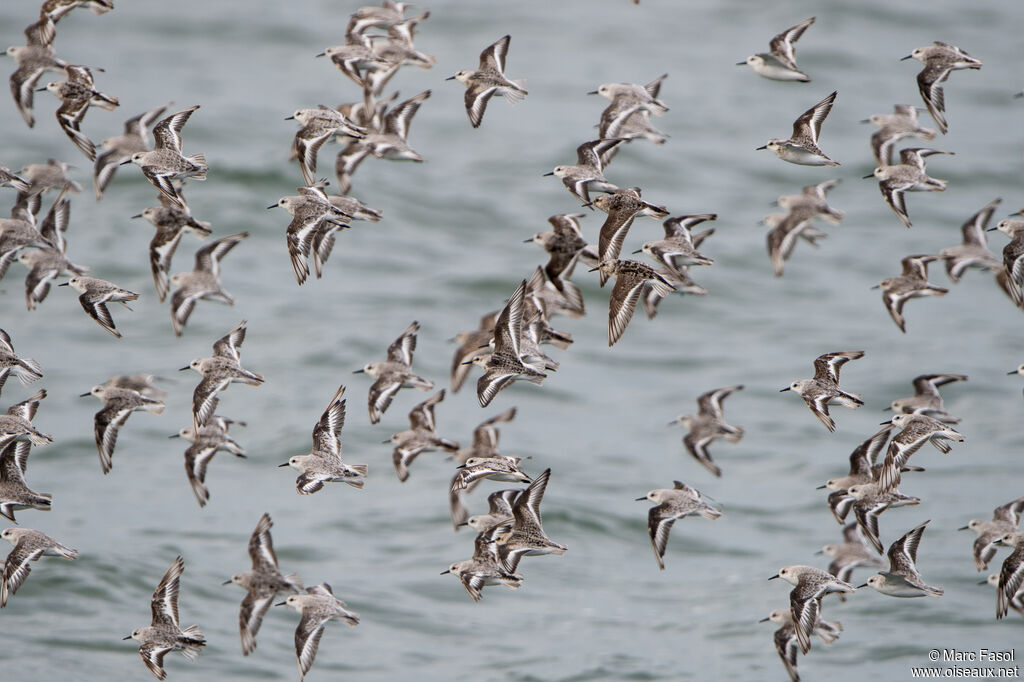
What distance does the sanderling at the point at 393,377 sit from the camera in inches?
385

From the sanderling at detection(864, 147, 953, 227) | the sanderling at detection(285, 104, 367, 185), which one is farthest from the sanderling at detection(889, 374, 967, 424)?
the sanderling at detection(285, 104, 367, 185)

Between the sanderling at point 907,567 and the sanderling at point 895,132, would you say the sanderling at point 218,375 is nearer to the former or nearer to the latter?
the sanderling at point 907,567

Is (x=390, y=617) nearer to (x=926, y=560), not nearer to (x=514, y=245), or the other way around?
(x=926, y=560)

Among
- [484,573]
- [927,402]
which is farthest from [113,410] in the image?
[927,402]

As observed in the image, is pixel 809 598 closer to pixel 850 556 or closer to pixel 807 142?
pixel 850 556

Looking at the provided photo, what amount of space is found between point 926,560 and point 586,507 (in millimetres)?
3644

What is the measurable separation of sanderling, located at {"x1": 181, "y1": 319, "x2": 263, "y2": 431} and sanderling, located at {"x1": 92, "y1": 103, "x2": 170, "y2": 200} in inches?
55.4

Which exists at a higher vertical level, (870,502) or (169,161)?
(169,161)

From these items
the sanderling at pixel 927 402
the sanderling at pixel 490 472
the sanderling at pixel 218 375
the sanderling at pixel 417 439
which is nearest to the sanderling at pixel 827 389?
the sanderling at pixel 927 402

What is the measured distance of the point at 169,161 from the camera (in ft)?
29.6

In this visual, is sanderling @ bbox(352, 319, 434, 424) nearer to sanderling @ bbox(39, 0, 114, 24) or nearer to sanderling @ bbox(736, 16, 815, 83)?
sanderling @ bbox(39, 0, 114, 24)

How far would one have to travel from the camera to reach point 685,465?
55.4 feet

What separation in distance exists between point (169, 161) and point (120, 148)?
1839 mm

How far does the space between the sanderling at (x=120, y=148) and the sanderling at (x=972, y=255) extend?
19.3 ft
